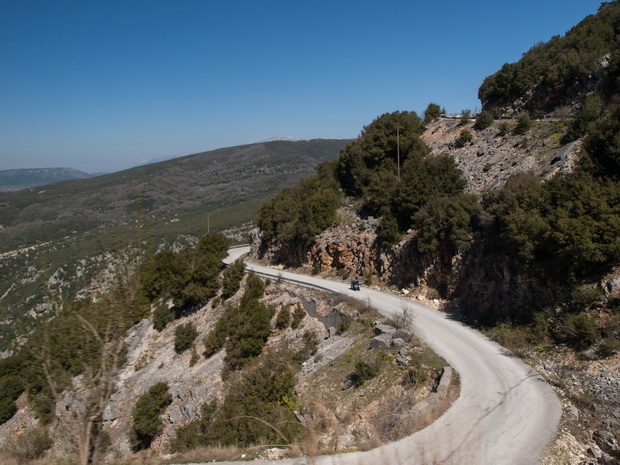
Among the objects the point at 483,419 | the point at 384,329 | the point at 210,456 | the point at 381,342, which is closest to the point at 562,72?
A: the point at 384,329

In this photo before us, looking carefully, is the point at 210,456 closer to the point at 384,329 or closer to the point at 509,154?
the point at 384,329

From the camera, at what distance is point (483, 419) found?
955cm

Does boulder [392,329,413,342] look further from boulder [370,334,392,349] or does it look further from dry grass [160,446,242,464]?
dry grass [160,446,242,464]

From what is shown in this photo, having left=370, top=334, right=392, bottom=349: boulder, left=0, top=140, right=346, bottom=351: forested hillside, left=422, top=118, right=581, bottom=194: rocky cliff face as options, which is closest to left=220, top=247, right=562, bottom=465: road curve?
left=370, top=334, right=392, bottom=349: boulder

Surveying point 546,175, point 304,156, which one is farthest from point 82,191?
point 546,175

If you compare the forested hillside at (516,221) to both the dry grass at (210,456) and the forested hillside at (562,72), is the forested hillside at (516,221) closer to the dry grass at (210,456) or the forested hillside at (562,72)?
the forested hillside at (562,72)

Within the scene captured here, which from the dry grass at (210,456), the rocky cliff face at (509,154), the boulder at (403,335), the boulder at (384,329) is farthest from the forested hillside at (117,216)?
the rocky cliff face at (509,154)

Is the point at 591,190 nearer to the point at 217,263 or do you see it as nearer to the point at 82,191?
the point at 217,263

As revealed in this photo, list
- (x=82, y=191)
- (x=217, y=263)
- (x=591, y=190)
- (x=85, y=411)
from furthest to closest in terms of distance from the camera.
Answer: (x=82, y=191), (x=217, y=263), (x=591, y=190), (x=85, y=411)

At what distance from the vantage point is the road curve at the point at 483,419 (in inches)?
297

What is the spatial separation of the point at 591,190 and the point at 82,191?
591ft

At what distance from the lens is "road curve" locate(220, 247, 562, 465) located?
7543 mm

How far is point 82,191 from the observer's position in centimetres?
15788

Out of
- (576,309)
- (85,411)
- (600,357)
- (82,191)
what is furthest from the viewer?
(82,191)
